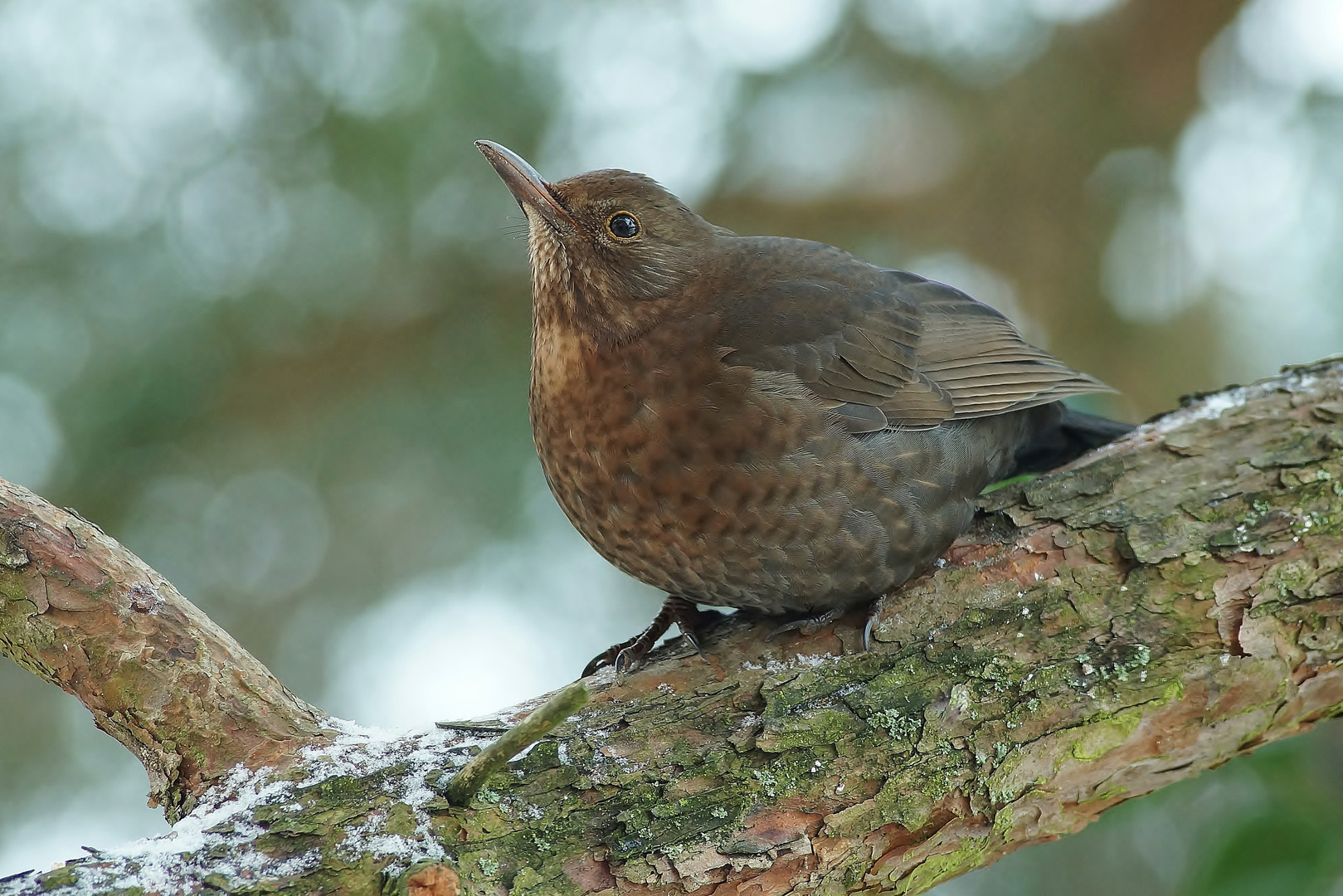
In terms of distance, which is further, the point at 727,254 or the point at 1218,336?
the point at 1218,336

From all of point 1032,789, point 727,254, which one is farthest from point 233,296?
point 1032,789

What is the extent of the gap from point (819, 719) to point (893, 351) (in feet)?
3.95

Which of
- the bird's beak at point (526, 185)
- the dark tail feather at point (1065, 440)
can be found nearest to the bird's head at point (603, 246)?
the bird's beak at point (526, 185)

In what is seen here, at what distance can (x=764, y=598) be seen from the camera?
3068 millimetres

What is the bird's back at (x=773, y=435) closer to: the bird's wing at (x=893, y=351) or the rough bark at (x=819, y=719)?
the bird's wing at (x=893, y=351)

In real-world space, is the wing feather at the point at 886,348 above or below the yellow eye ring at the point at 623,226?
below

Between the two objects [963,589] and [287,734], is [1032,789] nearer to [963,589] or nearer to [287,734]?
[963,589]

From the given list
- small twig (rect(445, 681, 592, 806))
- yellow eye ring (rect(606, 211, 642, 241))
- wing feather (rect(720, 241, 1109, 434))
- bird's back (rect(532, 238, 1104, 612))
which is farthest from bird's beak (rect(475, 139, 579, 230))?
small twig (rect(445, 681, 592, 806))

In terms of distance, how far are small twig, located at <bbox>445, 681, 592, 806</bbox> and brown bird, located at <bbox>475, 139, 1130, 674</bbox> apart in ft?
2.84

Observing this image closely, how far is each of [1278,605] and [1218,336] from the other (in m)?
2.89

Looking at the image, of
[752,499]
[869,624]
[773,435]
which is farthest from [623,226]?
[869,624]

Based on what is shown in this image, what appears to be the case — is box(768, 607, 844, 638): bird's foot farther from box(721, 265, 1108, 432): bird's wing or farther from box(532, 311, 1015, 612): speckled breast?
box(721, 265, 1108, 432): bird's wing

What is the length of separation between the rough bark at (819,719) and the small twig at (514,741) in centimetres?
11

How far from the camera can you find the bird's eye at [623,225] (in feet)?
11.1
